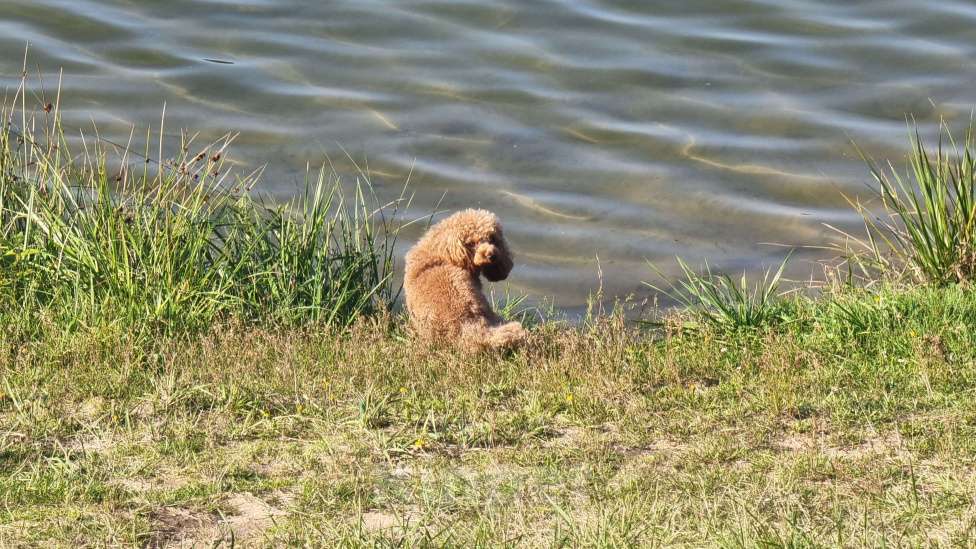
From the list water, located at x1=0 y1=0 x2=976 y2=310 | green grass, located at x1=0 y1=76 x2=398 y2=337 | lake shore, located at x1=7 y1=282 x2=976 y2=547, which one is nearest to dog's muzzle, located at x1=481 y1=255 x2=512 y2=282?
lake shore, located at x1=7 y1=282 x2=976 y2=547

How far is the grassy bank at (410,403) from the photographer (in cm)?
452

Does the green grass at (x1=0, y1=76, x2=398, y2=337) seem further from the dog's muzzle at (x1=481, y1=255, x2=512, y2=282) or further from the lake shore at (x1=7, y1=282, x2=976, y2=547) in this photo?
the dog's muzzle at (x1=481, y1=255, x2=512, y2=282)

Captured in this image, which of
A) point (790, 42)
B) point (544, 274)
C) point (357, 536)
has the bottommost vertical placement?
point (544, 274)

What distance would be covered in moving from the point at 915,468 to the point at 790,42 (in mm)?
10188

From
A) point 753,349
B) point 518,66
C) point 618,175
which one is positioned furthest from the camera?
point 518,66

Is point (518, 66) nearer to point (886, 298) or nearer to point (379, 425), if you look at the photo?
point (886, 298)

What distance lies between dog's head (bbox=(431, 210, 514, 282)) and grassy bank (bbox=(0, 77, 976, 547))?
1.59ft

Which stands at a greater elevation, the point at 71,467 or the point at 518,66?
the point at 518,66

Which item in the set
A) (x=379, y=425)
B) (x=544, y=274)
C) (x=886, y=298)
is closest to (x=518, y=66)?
(x=544, y=274)

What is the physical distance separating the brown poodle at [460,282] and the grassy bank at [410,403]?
171mm

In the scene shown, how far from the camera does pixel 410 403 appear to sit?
Answer: 579 centimetres

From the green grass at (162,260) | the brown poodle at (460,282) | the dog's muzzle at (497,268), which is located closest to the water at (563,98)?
the green grass at (162,260)

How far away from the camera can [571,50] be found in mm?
14234

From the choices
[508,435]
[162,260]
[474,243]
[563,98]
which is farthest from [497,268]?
[563,98]
